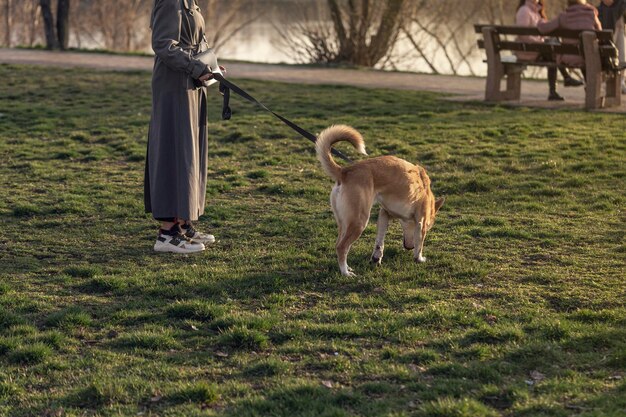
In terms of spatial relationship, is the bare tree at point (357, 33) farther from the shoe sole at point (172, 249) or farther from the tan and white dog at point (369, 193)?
the tan and white dog at point (369, 193)

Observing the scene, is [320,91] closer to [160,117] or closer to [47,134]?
[47,134]

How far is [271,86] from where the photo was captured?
56.1 feet

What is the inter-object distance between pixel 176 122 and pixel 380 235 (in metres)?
1.68

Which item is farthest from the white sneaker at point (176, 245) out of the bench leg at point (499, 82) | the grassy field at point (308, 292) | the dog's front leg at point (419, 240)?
the bench leg at point (499, 82)

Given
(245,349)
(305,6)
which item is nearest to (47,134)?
(245,349)

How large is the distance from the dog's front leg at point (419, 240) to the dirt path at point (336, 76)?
7851mm

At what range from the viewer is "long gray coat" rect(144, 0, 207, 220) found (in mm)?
7219

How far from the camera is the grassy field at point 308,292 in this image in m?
4.93

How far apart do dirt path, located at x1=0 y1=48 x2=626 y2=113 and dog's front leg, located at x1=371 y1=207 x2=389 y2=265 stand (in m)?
8.00

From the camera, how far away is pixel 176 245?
7.64 metres

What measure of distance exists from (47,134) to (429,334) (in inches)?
332

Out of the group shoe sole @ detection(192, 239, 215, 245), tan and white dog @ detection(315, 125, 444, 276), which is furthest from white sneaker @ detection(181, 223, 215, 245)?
tan and white dog @ detection(315, 125, 444, 276)

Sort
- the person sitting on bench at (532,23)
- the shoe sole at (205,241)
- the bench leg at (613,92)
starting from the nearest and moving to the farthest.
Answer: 1. the shoe sole at (205,241)
2. the bench leg at (613,92)
3. the person sitting on bench at (532,23)

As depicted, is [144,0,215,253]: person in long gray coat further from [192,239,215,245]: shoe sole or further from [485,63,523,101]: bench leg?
[485,63,523,101]: bench leg
